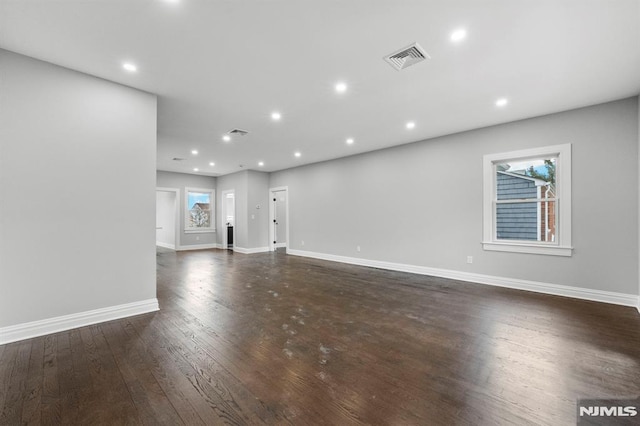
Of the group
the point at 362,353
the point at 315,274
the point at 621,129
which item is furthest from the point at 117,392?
the point at 621,129

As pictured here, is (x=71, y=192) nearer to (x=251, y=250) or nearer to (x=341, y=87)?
(x=341, y=87)

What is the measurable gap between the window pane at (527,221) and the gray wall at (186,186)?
30.3 feet

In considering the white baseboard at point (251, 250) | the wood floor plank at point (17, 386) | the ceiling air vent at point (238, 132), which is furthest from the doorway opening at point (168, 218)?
the wood floor plank at point (17, 386)

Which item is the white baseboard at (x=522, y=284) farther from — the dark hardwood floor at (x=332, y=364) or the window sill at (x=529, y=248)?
the window sill at (x=529, y=248)

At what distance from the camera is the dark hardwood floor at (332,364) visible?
161 cm

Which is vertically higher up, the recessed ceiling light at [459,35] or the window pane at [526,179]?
the recessed ceiling light at [459,35]

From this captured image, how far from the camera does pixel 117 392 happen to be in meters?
1.79

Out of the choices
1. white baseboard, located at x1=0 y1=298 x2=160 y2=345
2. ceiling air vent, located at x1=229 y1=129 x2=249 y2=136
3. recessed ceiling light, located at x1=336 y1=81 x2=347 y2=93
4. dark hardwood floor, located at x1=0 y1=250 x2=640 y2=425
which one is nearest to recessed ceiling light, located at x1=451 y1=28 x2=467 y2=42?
recessed ceiling light, located at x1=336 y1=81 x2=347 y2=93

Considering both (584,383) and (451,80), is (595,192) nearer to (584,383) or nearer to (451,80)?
(451,80)

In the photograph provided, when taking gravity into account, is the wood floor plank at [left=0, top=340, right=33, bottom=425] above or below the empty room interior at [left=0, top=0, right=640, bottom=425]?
below

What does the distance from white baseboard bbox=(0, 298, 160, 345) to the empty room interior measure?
18 millimetres

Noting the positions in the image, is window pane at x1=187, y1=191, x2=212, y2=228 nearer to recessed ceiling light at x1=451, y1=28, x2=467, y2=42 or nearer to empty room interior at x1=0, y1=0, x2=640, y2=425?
empty room interior at x1=0, y1=0, x2=640, y2=425

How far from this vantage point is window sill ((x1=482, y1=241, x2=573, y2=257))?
391 centimetres

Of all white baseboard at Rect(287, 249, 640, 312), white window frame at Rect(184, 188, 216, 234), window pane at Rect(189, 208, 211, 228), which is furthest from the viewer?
window pane at Rect(189, 208, 211, 228)
